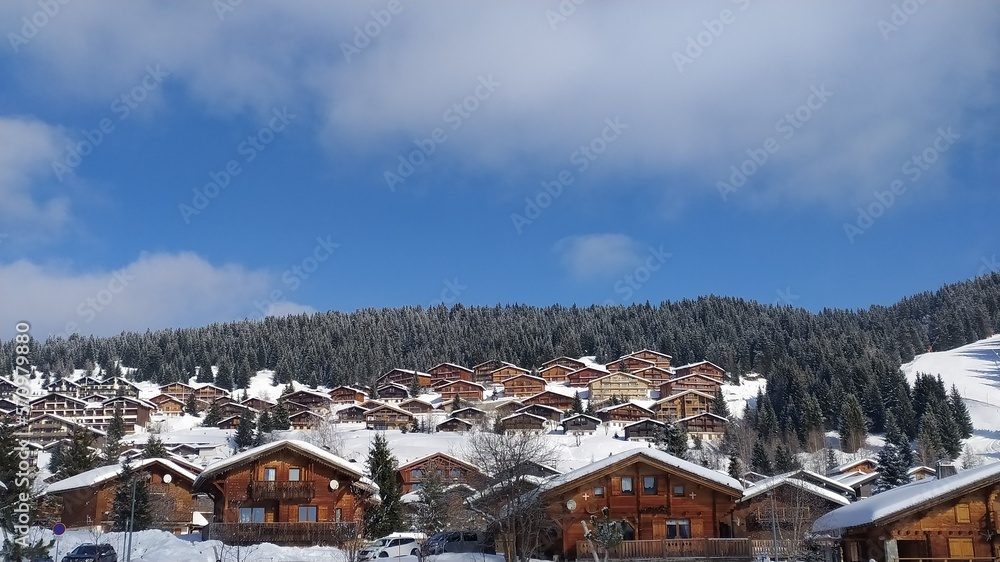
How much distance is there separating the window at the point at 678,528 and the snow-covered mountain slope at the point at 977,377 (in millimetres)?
64622

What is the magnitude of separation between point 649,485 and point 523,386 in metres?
107

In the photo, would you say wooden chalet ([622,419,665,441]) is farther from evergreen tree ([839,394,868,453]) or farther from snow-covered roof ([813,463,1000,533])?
snow-covered roof ([813,463,1000,533])

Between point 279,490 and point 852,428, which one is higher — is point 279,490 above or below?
below

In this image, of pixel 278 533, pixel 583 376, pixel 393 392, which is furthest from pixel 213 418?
pixel 278 533

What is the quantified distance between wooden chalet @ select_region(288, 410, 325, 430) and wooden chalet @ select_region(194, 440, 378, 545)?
67.4 m

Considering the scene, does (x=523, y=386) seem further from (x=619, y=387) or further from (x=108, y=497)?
(x=108, y=497)

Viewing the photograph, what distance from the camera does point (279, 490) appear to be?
140 feet

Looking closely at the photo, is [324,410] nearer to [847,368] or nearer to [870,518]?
[847,368]

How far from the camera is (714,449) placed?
10100 centimetres

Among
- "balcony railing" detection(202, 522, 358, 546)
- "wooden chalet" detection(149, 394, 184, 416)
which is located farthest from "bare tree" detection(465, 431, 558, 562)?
"wooden chalet" detection(149, 394, 184, 416)

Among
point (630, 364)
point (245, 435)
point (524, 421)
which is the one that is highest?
point (630, 364)

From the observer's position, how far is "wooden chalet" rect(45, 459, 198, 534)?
52125 mm

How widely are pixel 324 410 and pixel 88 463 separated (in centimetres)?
5966

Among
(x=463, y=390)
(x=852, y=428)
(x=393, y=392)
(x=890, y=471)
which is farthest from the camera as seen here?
(x=393, y=392)
